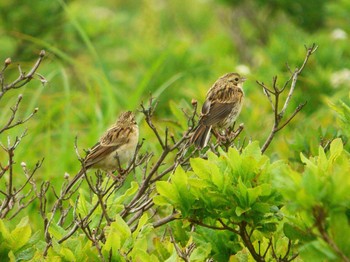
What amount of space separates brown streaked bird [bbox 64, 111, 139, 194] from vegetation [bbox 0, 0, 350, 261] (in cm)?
8

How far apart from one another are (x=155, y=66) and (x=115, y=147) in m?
1.57

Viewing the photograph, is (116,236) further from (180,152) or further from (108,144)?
(108,144)

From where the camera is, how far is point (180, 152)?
4195mm

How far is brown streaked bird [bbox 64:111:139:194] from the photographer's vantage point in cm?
554

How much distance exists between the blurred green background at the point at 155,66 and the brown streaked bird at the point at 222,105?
18 cm

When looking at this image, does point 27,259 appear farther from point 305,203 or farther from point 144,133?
point 144,133

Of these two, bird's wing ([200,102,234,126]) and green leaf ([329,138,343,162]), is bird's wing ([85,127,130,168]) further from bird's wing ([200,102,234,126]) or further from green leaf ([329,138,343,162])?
green leaf ([329,138,343,162])

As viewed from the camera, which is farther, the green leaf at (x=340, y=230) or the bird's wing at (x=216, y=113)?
the bird's wing at (x=216, y=113)

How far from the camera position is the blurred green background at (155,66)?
275 inches

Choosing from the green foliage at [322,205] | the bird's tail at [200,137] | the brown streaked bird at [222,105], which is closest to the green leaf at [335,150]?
the green foliage at [322,205]

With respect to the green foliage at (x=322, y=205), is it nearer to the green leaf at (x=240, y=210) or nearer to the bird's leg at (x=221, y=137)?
the green leaf at (x=240, y=210)

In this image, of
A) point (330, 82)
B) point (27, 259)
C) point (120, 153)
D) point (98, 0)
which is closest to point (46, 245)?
point (27, 259)

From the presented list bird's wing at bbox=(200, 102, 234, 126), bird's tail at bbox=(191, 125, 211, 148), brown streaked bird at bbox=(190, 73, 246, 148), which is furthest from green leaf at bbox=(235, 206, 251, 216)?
bird's wing at bbox=(200, 102, 234, 126)

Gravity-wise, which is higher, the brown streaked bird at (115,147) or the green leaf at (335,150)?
the brown streaked bird at (115,147)
